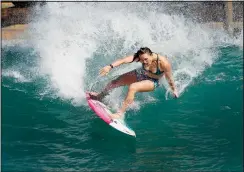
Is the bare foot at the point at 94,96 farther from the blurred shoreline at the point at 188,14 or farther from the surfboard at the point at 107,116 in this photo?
the blurred shoreline at the point at 188,14

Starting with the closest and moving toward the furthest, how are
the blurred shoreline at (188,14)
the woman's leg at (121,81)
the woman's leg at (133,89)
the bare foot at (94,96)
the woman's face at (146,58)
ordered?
1. the woman's face at (146,58)
2. the woman's leg at (133,89)
3. the woman's leg at (121,81)
4. the bare foot at (94,96)
5. the blurred shoreline at (188,14)

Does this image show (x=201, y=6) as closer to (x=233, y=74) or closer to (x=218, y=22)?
(x=218, y=22)

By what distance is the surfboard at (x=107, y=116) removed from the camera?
6.28 metres

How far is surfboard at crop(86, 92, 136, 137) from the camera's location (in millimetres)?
6281

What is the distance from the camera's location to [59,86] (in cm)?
845

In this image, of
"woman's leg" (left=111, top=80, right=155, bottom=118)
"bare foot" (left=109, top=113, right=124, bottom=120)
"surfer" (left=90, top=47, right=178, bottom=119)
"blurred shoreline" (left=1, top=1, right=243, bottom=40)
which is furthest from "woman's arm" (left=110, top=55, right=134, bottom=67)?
"blurred shoreline" (left=1, top=1, right=243, bottom=40)

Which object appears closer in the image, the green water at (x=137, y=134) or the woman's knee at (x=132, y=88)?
the green water at (x=137, y=134)

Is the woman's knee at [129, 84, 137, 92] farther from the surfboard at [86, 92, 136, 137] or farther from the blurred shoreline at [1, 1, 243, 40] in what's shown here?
the blurred shoreline at [1, 1, 243, 40]

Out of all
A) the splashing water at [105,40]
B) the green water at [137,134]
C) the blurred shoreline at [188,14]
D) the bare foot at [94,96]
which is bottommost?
the green water at [137,134]

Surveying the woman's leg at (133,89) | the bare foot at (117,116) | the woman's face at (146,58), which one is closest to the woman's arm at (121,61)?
the woman's face at (146,58)

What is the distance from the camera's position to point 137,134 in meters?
6.44

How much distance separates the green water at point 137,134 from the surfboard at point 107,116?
0.47 ft

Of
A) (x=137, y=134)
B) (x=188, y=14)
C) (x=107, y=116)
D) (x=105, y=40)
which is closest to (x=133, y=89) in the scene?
(x=107, y=116)

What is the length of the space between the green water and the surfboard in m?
0.14
